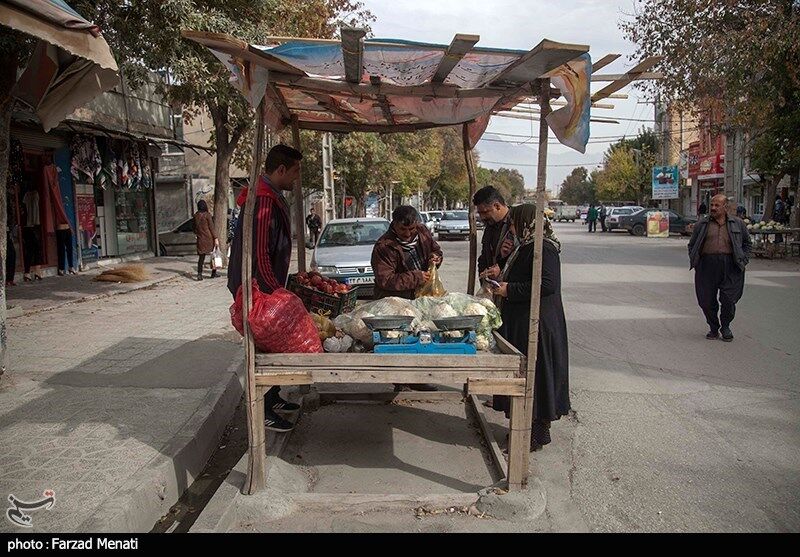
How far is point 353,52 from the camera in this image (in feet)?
11.0

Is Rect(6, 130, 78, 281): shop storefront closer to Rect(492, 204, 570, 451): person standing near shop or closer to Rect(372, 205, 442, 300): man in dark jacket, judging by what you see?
Rect(372, 205, 442, 300): man in dark jacket

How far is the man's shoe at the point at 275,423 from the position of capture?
15.0 feet

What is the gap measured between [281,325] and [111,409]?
227 centimetres

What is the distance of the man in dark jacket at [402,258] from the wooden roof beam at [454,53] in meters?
1.36

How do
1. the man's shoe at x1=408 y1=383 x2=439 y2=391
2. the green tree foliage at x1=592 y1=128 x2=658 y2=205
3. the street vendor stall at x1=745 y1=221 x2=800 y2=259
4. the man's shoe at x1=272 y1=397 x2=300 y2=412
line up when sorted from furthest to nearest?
1. the green tree foliage at x1=592 y1=128 x2=658 y2=205
2. the street vendor stall at x1=745 y1=221 x2=800 y2=259
3. the man's shoe at x1=408 y1=383 x2=439 y2=391
4. the man's shoe at x1=272 y1=397 x2=300 y2=412

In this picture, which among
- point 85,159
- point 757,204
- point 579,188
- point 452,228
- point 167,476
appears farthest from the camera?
point 579,188

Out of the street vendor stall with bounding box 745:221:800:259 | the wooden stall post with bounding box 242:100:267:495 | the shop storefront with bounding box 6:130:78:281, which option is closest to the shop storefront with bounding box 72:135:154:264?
the shop storefront with bounding box 6:130:78:281

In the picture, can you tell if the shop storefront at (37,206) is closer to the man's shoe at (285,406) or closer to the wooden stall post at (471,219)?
the man's shoe at (285,406)

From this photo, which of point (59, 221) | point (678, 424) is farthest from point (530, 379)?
point (59, 221)

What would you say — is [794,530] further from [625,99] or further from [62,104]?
[62,104]

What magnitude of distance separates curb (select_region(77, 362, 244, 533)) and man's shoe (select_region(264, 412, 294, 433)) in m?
0.53

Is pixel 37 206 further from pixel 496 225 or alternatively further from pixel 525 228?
pixel 525 228

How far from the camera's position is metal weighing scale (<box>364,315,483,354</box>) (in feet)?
12.0

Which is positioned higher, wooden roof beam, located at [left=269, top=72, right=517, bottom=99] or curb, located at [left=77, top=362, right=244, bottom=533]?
wooden roof beam, located at [left=269, top=72, right=517, bottom=99]
